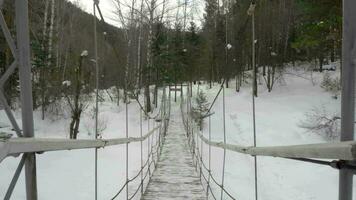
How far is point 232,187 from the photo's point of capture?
28.2 feet

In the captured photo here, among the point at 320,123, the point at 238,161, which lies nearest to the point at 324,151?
the point at 238,161

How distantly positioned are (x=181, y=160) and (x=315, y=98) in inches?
386

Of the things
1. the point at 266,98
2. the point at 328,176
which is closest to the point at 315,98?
the point at 266,98

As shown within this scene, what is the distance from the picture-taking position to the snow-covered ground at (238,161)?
7.41 metres

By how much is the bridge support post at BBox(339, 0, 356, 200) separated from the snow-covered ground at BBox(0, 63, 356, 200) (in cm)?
488

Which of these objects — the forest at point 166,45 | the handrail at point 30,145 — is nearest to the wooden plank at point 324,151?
the handrail at point 30,145

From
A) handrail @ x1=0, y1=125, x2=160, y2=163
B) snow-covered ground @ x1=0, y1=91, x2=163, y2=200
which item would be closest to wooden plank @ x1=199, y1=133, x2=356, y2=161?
handrail @ x1=0, y1=125, x2=160, y2=163

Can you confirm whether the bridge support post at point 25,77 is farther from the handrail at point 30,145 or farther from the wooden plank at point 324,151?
the wooden plank at point 324,151

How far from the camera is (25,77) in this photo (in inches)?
60.4

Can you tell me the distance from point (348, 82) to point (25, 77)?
42.2 inches

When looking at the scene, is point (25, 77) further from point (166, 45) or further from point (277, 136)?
point (166, 45)

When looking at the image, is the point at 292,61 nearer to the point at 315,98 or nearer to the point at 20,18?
the point at 315,98

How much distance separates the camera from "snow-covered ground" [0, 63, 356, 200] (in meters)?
7.41

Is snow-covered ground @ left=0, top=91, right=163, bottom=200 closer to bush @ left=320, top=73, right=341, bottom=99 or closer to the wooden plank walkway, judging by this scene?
the wooden plank walkway
